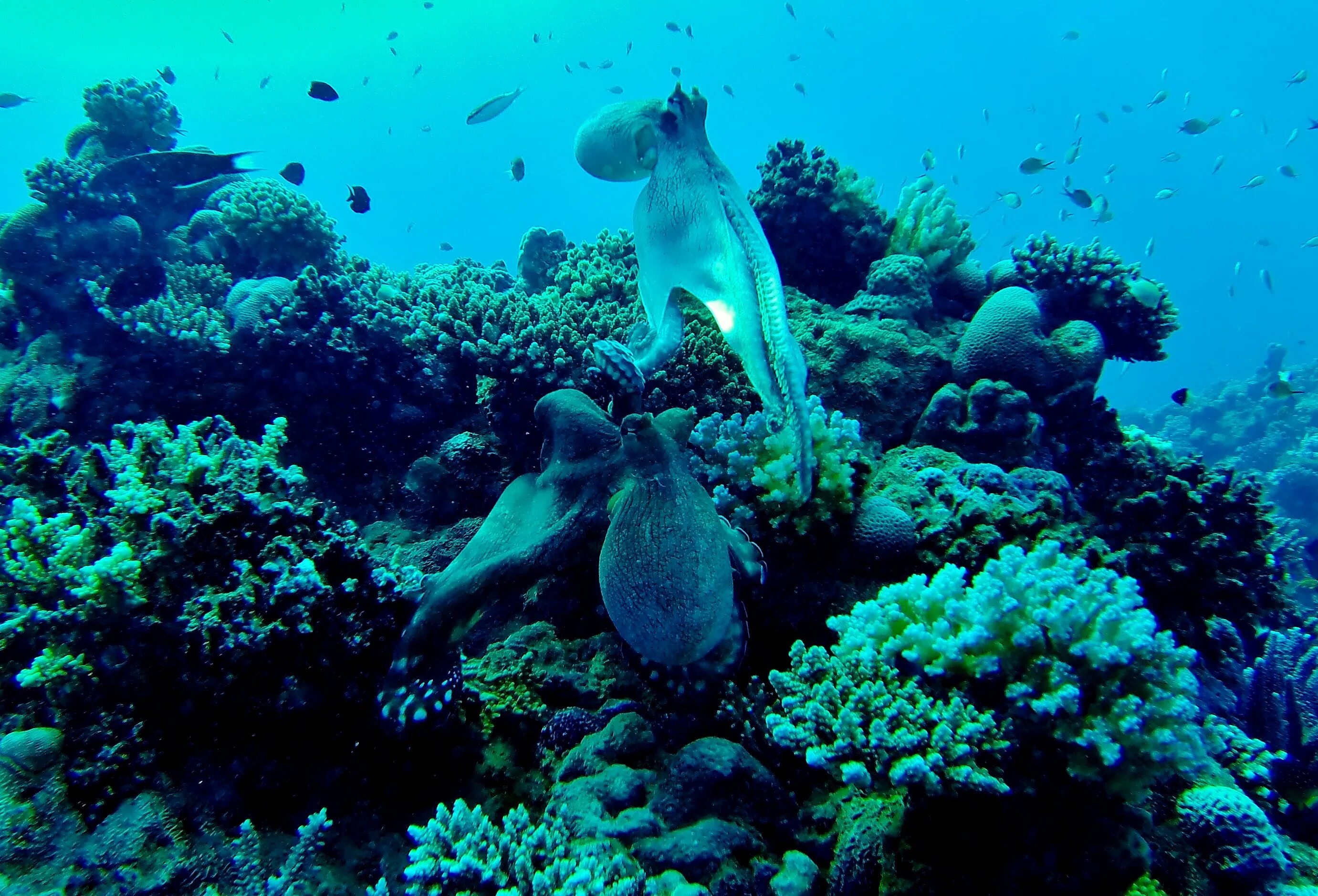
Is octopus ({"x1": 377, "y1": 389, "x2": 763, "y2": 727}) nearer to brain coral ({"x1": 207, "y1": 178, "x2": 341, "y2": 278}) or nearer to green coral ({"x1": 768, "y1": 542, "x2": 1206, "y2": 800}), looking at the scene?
green coral ({"x1": 768, "y1": 542, "x2": 1206, "y2": 800})

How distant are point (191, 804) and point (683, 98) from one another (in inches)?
167

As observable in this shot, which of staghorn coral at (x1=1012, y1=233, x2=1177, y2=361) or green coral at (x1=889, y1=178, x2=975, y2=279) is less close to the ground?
green coral at (x1=889, y1=178, x2=975, y2=279)

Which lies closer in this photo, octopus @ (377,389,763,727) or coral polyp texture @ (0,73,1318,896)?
coral polyp texture @ (0,73,1318,896)

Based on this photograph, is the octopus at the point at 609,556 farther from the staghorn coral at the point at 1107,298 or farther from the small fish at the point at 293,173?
the small fish at the point at 293,173

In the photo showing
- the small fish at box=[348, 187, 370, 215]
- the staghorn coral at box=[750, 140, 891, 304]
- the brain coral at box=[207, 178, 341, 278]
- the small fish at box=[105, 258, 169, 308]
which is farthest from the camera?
the small fish at box=[348, 187, 370, 215]

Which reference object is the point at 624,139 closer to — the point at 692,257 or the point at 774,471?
the point at 692,257

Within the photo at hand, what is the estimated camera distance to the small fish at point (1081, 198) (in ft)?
41.0

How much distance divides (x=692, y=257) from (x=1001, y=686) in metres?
2.31

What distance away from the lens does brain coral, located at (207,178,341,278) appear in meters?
7.14

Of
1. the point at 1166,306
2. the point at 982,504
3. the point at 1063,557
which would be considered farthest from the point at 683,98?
the point at 1166,306

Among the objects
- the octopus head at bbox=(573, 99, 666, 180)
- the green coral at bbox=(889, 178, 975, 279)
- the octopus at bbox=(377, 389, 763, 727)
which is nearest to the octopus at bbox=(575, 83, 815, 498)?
the octopus head at bbox=(573, 99, 666, 180)

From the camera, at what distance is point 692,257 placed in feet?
9.52

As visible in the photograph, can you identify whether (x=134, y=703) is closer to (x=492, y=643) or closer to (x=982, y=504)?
(x=492, y=643)

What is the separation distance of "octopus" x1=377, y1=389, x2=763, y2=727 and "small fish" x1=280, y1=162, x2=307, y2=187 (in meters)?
8.15
